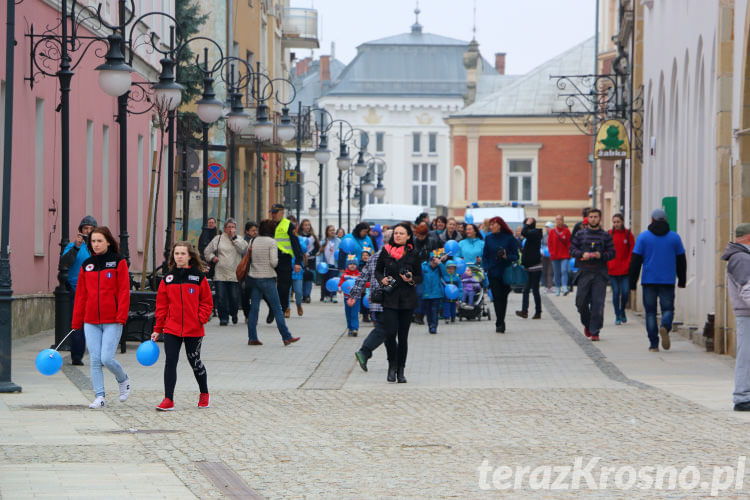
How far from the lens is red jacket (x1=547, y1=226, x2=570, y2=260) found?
3462cm

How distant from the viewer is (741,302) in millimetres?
13367

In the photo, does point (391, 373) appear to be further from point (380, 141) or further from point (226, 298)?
point (380, 141)

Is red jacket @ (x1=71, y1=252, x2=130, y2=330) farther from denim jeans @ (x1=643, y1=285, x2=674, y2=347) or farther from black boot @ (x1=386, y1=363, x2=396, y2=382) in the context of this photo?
denim jeans @ (x1=643, y1=285, x2=674, y2=347)

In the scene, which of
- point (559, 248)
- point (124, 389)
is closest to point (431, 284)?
point (124, 389)

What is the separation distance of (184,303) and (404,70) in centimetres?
9624

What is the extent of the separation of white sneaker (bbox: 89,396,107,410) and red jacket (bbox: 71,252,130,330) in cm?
65

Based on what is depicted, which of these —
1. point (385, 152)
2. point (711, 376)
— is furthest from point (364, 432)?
point (385, 152)

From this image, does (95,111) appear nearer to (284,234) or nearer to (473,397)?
(284,234)

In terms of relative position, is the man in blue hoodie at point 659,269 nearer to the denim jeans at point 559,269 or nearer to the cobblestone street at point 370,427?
the cobblestone street at point 370,427

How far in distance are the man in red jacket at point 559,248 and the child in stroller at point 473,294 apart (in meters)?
5.35

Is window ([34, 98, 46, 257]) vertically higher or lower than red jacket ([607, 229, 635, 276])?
higher

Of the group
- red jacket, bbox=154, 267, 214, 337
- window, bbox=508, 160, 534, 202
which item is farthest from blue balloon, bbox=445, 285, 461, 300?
window, bbox=508, 160, 534, 202

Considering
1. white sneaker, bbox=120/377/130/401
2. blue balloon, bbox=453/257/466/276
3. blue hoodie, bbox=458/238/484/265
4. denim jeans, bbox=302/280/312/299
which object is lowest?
denim jeans, bbox=302/280/312/299

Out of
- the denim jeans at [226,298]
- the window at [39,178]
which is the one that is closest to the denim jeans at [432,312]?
the denim jeans at [226,298]
